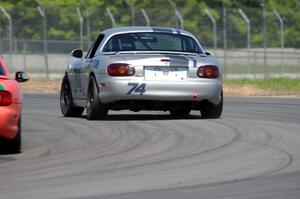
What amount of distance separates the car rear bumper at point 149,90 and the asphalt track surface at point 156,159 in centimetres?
36

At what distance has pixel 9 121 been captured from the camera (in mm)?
11758

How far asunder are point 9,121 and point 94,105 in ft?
14.1

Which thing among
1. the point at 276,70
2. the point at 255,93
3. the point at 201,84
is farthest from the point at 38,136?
the point at 276,70

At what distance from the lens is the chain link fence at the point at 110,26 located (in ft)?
130

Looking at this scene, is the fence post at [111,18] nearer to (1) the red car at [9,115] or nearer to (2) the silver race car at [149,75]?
(2) the silver race car at [149,75]

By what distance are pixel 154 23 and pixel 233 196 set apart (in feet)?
110

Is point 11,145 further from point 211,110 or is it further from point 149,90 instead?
point 211,110

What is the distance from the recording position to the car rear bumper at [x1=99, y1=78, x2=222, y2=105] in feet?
51.3

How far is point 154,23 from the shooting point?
137ft

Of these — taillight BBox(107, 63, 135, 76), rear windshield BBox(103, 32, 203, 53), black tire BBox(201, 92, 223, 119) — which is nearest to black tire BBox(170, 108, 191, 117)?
black tire BBox(201, 92, 223, 119)

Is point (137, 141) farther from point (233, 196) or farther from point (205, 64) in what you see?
point (233, 196)

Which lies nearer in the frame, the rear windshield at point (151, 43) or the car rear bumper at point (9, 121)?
the car rear bumper at point (9, 121)

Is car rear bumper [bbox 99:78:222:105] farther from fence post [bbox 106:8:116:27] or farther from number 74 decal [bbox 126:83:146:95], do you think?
fence post [bbox 106:8:116:27]

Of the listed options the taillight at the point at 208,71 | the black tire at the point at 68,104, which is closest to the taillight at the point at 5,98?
the taillight at the point at 208,71
